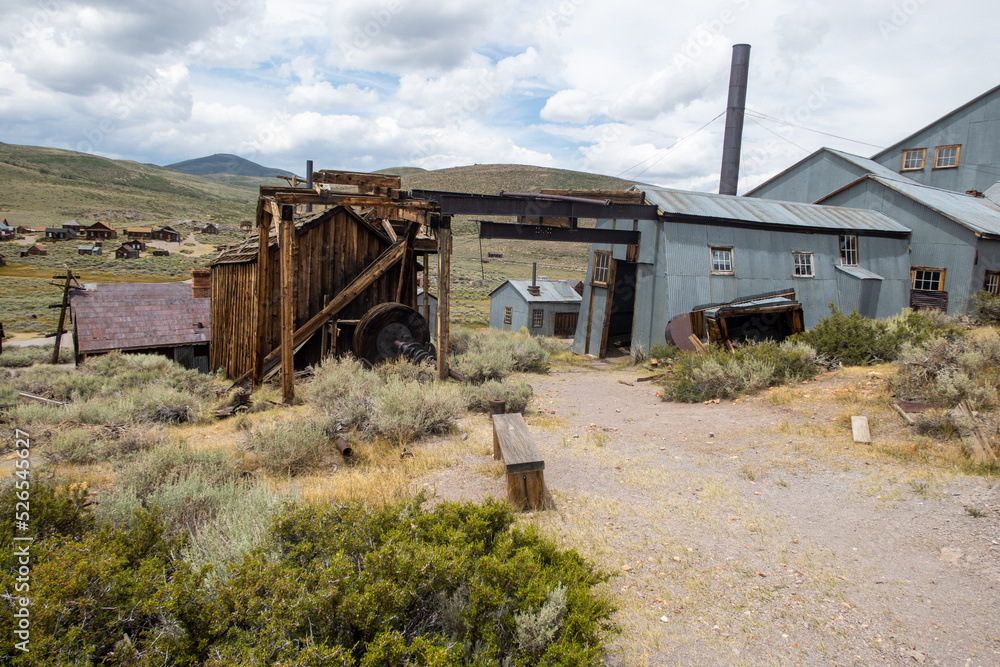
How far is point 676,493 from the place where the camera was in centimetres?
505

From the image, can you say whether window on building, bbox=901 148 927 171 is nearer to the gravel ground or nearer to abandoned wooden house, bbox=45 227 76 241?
the gravel ground

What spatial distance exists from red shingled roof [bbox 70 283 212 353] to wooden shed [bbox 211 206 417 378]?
318 cm

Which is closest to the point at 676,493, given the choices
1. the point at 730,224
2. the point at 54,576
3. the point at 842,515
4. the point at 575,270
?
the point at 842,515

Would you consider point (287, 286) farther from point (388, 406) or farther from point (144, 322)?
point (144, 322)

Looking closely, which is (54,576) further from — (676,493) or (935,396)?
(935,396)

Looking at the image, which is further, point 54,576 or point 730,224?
point 730,224

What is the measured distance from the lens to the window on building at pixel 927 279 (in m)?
17.4

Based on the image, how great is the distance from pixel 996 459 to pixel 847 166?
64.6 feet

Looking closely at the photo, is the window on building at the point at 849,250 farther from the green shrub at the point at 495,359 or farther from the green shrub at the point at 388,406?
the green shrub at the point at 388,406

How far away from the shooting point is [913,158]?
23.7 m

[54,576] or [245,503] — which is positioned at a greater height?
[54,576]

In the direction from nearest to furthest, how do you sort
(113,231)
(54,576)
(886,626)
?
(54,576) < (886,626) < (113,231)

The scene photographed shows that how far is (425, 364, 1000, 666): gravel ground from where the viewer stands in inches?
121

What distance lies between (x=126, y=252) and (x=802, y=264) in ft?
200
